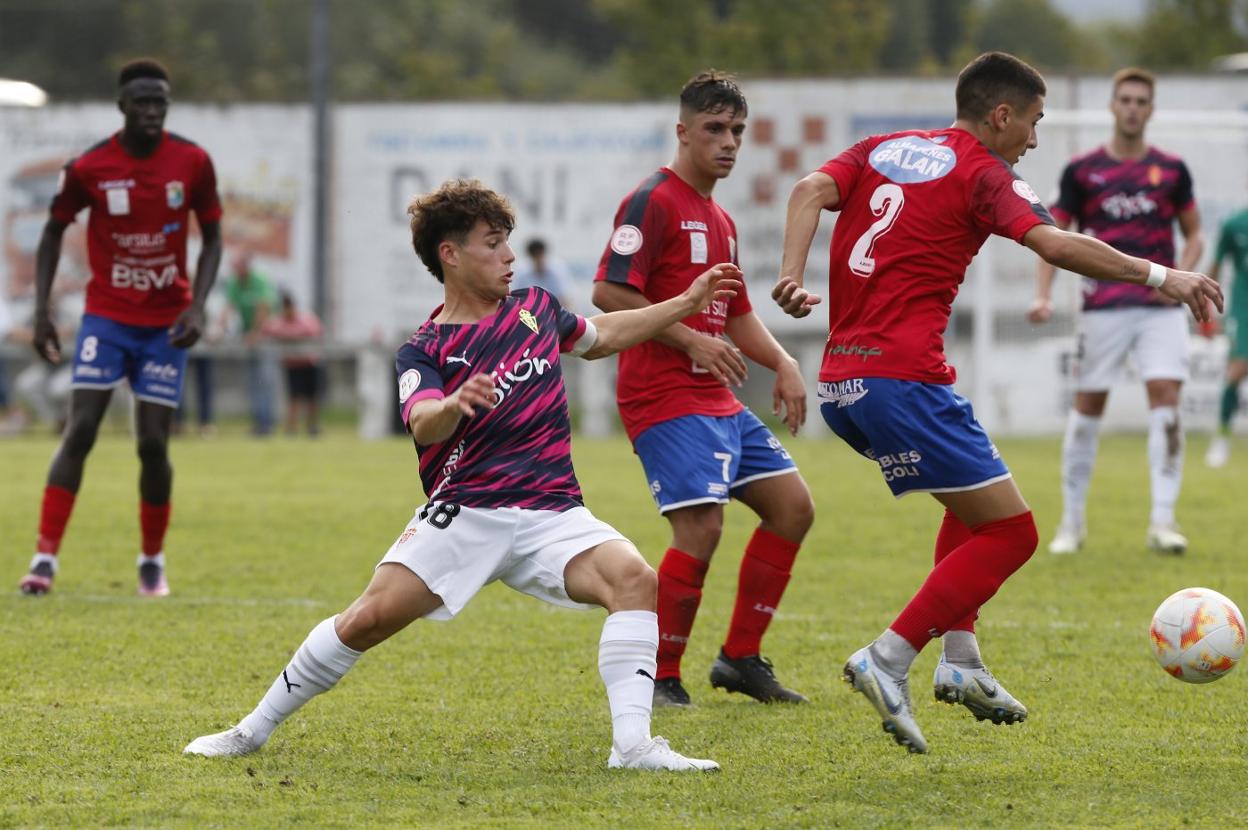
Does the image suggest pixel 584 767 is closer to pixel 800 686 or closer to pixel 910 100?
pixel 800 686

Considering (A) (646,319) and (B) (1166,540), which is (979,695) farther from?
(B) (1166,540)

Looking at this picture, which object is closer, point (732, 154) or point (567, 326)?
point (567, 326)

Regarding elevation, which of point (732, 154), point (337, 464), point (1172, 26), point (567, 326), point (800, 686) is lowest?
A: point (337, 464)

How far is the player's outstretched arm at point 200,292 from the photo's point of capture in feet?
26.6

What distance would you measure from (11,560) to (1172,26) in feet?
105

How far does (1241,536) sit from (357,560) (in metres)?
5.21

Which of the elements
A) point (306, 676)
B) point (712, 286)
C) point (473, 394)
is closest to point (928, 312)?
point (712, 286)

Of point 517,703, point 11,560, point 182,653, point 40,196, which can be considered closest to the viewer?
point 517,703

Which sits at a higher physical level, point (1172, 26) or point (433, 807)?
point (1172, 26)

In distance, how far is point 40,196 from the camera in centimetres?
2600

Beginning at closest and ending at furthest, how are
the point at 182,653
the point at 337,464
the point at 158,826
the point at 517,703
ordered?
the point at 158,826 < the point at 517,703 < the point at 182,653 < the point at 337,464

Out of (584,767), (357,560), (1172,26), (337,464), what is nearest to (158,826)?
(584,767)

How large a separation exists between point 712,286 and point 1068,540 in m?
5.46

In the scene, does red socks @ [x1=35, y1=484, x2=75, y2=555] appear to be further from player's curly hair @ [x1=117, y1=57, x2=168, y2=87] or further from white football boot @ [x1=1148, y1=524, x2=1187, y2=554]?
white football boot @ [x1=1148, y1=524, x2=1187, y2=554]
